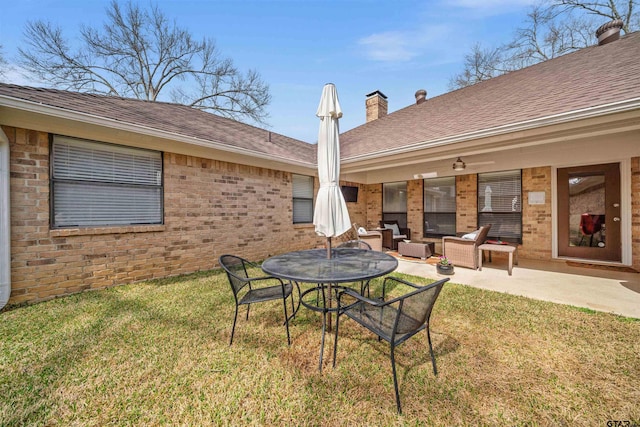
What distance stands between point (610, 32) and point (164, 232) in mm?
12189

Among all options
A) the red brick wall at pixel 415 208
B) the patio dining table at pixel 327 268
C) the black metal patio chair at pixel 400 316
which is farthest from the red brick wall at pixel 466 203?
the black metal patio chair at pixel 400 316

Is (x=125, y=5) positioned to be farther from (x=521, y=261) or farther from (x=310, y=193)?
(x=521, y=261)

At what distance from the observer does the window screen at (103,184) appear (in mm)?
4059

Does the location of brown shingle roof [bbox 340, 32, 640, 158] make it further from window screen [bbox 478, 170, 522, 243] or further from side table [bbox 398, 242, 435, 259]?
side table [bbox 398, 242, 435, 259]

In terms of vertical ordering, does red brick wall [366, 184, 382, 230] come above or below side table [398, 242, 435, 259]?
above

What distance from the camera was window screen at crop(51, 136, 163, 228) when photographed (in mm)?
4059

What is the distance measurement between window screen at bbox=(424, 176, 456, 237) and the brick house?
35 mm

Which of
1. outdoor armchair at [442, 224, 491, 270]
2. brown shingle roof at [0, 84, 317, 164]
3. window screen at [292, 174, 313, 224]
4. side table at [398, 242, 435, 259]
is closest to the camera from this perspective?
brown shingle roof at [0, 84, 317, 164]

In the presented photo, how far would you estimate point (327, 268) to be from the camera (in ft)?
8.78

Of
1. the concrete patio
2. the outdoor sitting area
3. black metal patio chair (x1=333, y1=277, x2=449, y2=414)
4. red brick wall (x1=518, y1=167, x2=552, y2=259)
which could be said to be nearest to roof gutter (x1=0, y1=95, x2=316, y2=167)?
black metal patio chair (x1=333, y1=277, x2=449, y2=414)

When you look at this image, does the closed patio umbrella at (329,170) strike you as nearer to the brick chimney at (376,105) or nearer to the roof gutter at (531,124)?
the roof gutter at (531,124)

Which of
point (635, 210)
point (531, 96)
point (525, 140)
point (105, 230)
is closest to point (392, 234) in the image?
point (525, 140)

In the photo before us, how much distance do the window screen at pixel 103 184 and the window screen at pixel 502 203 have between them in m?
8.76

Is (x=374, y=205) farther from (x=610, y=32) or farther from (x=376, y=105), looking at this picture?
(x=610, y=32)
